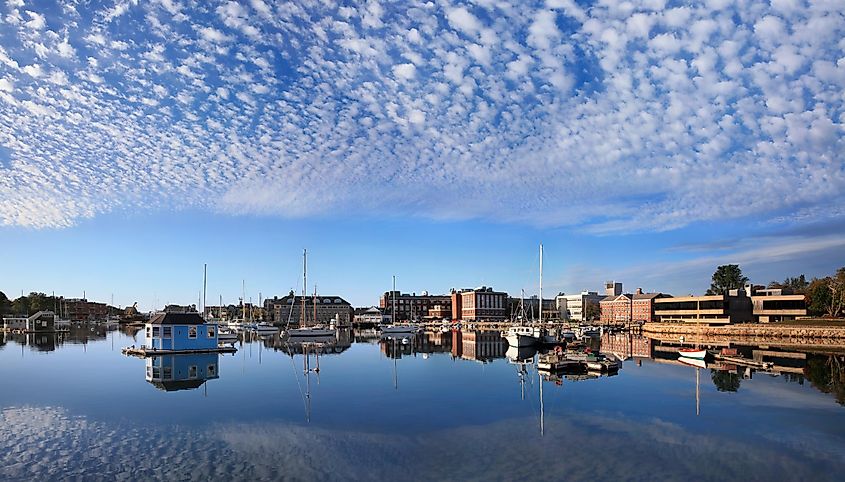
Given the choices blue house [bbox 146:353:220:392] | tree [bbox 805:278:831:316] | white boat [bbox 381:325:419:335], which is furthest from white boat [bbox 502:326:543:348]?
tree [bbox 805:278:831:316]

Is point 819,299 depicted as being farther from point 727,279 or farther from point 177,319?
point 177,319

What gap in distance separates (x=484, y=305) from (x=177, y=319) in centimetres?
13418

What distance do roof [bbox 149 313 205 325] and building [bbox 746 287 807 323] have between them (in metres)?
116

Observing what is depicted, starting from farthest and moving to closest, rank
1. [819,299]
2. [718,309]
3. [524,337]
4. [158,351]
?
1. [718,309]
2. [819,299]
3. [524,337]
4. [158,351]

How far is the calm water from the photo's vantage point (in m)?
20.6

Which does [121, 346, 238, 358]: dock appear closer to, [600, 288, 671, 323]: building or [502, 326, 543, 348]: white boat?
[502, 326, 543, 348]: white boat

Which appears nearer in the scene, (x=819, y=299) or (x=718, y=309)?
(x=819, y=299)

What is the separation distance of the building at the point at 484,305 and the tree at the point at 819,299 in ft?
284

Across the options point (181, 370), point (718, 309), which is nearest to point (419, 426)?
point (181, 370)

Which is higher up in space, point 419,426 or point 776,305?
point 419,426

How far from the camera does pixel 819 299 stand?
120188 millimetres

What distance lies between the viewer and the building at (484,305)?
187 metres

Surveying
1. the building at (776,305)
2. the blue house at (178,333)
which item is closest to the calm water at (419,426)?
the blue house at (178,333)

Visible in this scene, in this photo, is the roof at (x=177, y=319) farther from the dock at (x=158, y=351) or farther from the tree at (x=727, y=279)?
the tree at (x=727, y=279)
